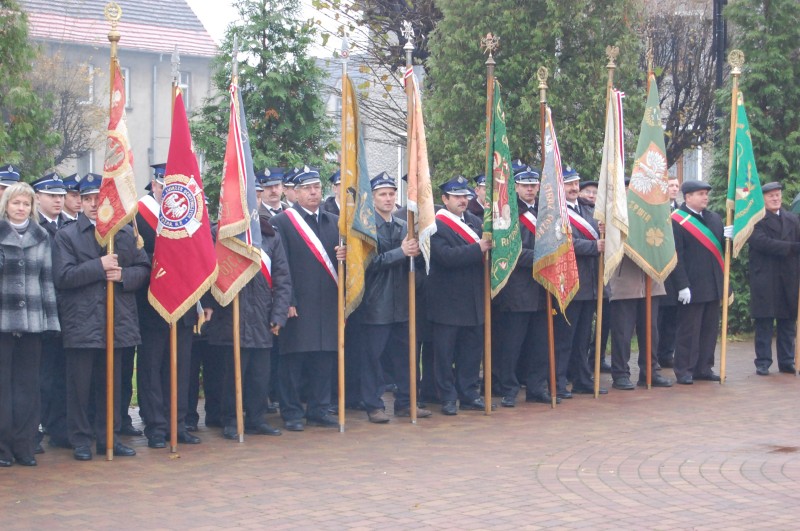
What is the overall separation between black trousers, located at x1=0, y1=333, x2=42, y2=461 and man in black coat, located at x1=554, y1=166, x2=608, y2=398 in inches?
192

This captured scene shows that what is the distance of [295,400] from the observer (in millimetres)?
9836

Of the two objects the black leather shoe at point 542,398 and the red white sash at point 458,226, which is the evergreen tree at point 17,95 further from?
the black leather shoe at point 542,398

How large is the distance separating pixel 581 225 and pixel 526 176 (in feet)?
2.93

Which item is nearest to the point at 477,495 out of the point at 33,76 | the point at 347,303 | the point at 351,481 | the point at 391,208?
the point at 351,481

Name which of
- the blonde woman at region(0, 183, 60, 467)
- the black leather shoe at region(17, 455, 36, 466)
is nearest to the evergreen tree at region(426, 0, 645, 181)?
the blonde woman at region(0, 183, 60, 467)

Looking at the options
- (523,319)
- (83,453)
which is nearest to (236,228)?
(83,453)

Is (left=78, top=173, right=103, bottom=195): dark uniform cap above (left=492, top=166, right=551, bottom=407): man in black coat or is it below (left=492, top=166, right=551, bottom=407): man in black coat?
above

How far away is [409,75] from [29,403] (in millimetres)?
4043

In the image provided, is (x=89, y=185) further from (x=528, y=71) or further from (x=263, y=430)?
(x=528, y=71)

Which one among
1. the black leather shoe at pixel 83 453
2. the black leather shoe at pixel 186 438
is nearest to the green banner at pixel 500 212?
the black leather shoe at pixel 186 438

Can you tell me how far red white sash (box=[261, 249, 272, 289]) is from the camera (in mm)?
9484

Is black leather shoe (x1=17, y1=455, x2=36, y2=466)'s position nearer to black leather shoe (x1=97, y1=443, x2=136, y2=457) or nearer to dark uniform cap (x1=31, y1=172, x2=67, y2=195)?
black leather shoe (x1=97, y1=443, x2=136, y2=457)

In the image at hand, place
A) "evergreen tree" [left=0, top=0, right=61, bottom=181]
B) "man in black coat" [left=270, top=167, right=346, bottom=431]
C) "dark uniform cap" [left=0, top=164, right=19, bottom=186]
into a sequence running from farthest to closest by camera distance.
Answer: "evergreen tree" [left=0, top=0, right=61, bottom=181]
"man in black coat" [left=270, top=167, right=346, bottom=431]
"dark uniform cap" [left=0, top=164, right=19, bottom=186]

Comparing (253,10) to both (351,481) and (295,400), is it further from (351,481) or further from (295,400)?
(351,481)
